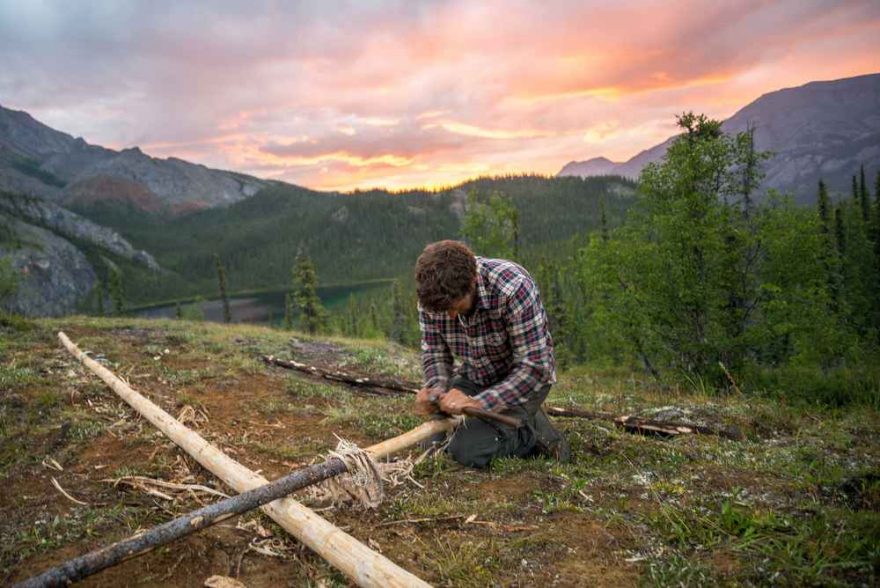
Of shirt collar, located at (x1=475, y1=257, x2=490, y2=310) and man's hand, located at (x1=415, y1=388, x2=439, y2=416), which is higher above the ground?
shirt collar, located at (x1=475, y1=257, x2=490, y2=310)

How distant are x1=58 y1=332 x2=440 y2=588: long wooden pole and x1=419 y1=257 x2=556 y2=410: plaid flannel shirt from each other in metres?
0.76

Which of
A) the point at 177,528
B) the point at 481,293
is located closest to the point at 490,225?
the point at 481,293

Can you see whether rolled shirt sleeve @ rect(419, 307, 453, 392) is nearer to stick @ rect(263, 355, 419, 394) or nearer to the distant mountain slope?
stick @ rect(263, 355, 419, 394)

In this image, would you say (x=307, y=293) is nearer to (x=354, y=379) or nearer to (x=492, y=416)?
(x=354, y=379)

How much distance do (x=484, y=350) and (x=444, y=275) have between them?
1249 millimetres

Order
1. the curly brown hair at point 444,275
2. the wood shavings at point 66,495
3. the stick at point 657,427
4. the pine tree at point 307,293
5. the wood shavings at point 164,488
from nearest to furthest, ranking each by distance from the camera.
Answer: the curly brown hair at point 444,275 → the wood shavings at point 66,495 → the wood shavings at point 164,488 → the stick at point 657,427 → the pine tree at point 307,293

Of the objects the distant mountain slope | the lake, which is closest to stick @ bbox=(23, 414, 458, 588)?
the lake

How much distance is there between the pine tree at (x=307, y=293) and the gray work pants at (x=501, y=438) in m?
38.9

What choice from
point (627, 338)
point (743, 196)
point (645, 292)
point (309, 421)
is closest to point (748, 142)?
point (743, 196)

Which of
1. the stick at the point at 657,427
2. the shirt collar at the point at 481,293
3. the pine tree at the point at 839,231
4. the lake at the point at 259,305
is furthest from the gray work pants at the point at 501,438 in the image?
the lake at the point at 259,305

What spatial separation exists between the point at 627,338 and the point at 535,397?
17290 millimetres

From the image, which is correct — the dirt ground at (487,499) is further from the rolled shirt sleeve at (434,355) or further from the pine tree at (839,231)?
the pine tree at (839,231)

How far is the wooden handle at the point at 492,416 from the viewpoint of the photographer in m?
4.59

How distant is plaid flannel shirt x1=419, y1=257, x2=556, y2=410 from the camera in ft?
15.1
